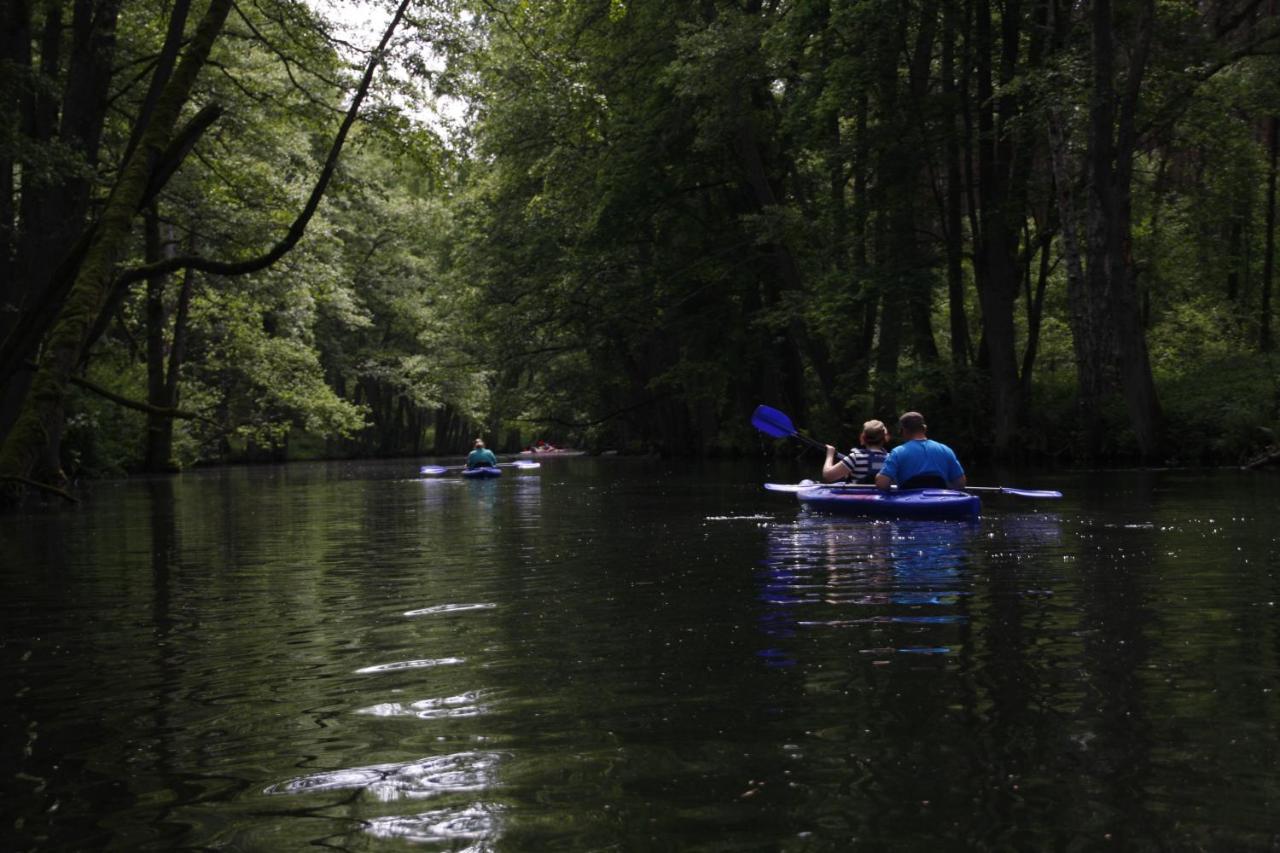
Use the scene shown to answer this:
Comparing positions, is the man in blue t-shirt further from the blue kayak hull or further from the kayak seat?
the blue kayak hull

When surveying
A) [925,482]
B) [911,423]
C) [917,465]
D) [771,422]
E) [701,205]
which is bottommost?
[925,482]

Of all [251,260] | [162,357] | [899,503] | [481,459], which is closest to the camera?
[251,260]

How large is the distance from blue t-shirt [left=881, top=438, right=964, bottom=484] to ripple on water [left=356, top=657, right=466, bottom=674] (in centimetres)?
813

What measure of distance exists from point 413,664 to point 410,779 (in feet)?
6.80

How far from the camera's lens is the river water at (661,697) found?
3.54m

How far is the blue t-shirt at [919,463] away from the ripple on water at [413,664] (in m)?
8.13

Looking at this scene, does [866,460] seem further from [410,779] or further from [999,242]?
[410,779]

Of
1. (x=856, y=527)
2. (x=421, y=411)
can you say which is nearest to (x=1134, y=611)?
(x=856, y=527)

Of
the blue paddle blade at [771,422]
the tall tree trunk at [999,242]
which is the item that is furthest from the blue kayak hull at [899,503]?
the tall tree trunk at [999,242]

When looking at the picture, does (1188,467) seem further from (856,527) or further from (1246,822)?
(1246,822)

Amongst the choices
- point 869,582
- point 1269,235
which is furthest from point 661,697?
point 1269,235

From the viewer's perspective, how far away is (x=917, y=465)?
13344 millimetres

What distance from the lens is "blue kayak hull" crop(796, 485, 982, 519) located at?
493 inches

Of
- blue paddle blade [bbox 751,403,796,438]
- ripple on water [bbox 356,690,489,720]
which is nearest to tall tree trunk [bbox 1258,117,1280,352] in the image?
blue paddle blade [bbox 751,403,796,438]
